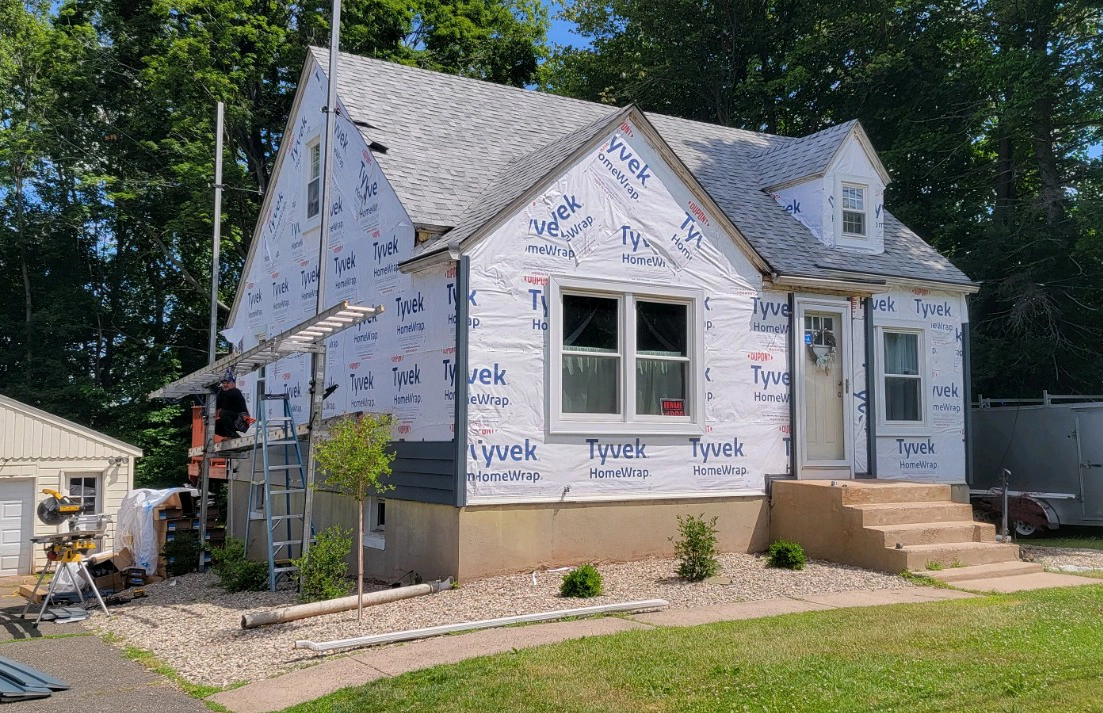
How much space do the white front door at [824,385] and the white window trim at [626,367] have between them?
1.85m

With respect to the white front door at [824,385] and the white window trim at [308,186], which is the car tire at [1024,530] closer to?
the white front door at [824,385]

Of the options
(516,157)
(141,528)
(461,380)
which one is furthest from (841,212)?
(141,528)

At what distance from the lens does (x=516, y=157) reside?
14.8 metres

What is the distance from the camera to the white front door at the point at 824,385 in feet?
45.1

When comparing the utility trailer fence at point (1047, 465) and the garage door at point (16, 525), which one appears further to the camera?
the garage door at point (16, 525)

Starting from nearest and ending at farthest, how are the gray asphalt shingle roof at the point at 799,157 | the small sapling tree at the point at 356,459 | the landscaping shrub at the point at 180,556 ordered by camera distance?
the small sapling tree at the point at 356,459, the landscaping shrub at the point at 180,556, the gray asphalt shingle roof at the point at 799,157

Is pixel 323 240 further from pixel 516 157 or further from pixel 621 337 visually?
pixel 621 337

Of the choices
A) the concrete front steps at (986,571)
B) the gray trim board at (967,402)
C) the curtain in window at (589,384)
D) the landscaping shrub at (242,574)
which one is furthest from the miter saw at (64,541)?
the gray trim board at (967,402)

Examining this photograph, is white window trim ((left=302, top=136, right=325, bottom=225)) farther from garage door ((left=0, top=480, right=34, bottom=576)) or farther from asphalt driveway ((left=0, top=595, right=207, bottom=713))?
garage door ((left=0, top=480, right=34, bottom=576))

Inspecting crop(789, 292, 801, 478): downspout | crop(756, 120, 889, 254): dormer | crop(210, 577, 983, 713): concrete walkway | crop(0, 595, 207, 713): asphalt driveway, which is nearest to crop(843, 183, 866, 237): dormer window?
crop(756, 120, 889, 254): dormer

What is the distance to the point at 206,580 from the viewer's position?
14.3 meters

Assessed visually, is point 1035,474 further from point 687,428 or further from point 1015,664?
point 1015,664

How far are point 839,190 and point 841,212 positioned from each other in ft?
1.22

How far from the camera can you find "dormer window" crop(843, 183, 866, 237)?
1587 cm
